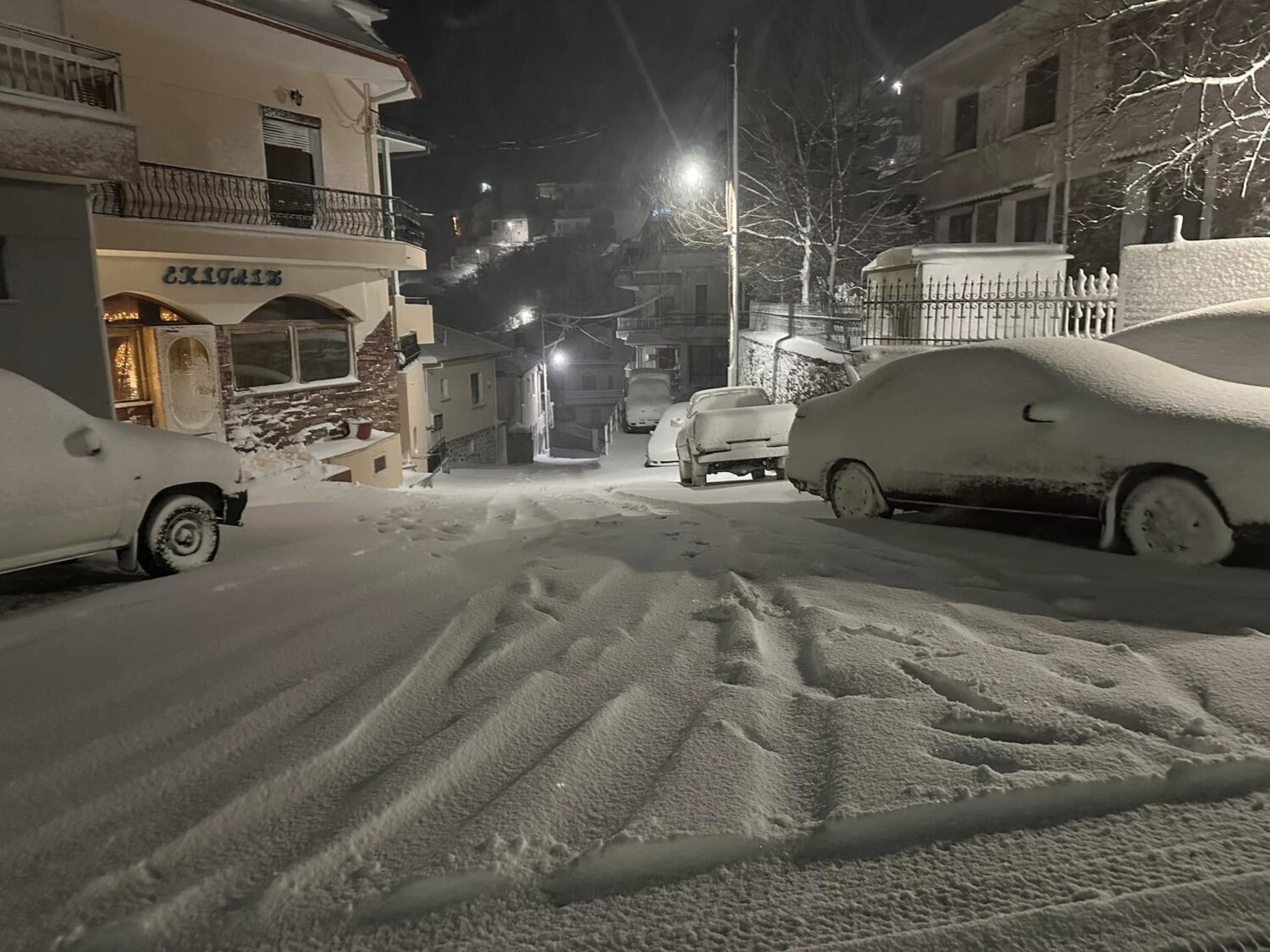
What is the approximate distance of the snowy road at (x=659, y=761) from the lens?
226cm

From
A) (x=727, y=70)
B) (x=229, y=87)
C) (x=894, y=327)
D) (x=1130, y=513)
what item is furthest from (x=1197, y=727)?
(x=727, y=70)

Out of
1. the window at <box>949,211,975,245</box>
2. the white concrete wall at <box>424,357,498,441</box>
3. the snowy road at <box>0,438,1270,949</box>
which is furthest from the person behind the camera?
the white concrete wall at <box>424,357,498,441</box>

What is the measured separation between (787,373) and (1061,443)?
16037 millimetres

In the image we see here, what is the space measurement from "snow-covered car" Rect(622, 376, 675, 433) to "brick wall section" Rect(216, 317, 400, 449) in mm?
13870

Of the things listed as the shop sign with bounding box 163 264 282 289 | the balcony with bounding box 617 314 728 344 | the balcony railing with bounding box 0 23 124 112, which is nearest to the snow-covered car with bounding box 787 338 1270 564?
the balcony railing with bounding box 0 23 124 112

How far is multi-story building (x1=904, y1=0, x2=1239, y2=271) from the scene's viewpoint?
54.7ft

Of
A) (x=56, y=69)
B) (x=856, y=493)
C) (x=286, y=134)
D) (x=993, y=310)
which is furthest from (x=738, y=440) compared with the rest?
(x=286, y=134)

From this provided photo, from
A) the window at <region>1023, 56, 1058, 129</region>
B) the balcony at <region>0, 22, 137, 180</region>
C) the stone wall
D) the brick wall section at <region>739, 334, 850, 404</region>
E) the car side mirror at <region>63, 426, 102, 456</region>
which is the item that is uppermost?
the window at <region>1023, 56, 1058, 129</region>

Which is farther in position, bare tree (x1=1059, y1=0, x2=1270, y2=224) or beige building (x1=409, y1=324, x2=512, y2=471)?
beige building (x1=409, y1=324, x2=512, y2=471)

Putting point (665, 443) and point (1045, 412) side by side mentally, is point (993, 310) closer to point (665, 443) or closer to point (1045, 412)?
point (665, 443)

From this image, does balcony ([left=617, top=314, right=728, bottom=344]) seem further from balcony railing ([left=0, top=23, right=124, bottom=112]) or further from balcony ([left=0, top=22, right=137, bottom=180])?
balcony ([left=0, top=22, right=137, bottom=180])

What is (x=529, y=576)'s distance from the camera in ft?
17.7

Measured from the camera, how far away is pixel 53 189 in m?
9.26

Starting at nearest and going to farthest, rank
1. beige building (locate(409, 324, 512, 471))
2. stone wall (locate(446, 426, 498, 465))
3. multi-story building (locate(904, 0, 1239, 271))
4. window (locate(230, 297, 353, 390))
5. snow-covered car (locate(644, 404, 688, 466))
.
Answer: window (locate(230, 297, 353, 390)), multi-story building (locate(904, 0, 1239, 271)), snow-covered car (locate(644, 404, 688, 466)), beige building (locate(409, 324, 512, 471)), stone wall (locate(446, 426, 498, 465))
